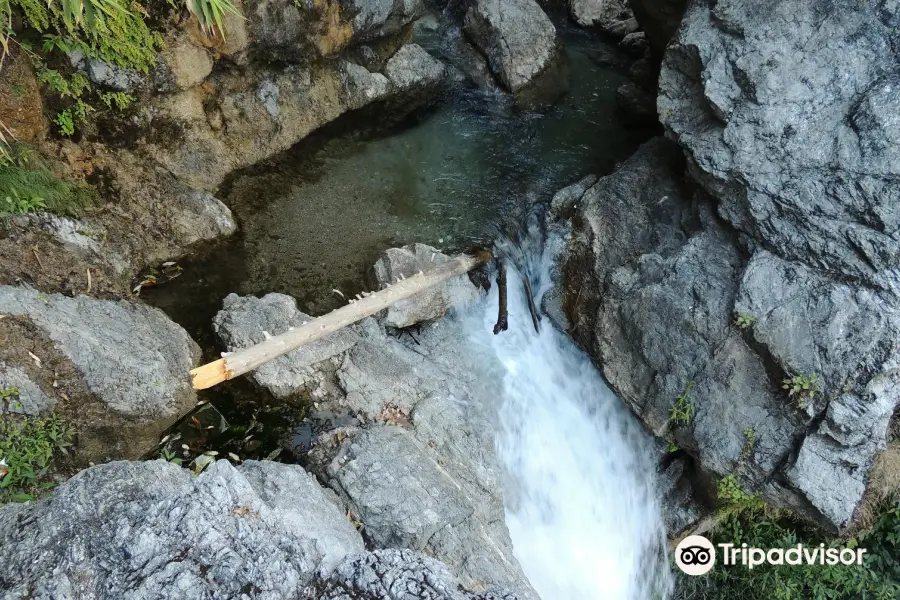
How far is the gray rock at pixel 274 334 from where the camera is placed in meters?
7.43

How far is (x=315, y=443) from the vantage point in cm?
690

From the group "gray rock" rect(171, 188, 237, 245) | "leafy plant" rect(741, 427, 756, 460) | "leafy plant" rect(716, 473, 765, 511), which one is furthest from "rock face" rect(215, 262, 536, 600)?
"leafy plant" rect(741, 427, 756, 460)

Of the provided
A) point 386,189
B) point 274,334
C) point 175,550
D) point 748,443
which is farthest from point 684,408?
point 386,189

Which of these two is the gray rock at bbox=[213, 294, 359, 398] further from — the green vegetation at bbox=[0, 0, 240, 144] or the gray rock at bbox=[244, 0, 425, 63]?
the gray rock at bbox=[244, 0, 425, 63]

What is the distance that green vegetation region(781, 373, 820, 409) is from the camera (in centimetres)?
621

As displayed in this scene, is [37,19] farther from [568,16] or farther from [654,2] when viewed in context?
[568,16]

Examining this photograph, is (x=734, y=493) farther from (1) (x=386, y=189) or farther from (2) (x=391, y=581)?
(1) (x=386, y=189)

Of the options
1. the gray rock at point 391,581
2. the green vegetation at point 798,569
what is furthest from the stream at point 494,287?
the gray rock at point 391,581

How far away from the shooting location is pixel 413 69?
13.0 meters

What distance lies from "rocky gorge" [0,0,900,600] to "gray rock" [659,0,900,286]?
0.11ft

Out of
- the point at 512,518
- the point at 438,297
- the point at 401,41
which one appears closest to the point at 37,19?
the point at 438,297

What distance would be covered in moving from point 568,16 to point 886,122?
12.1 m

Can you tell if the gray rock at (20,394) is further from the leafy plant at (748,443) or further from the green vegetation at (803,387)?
the green vegetation at (803,387)

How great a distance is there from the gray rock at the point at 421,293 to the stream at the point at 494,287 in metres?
0.35
